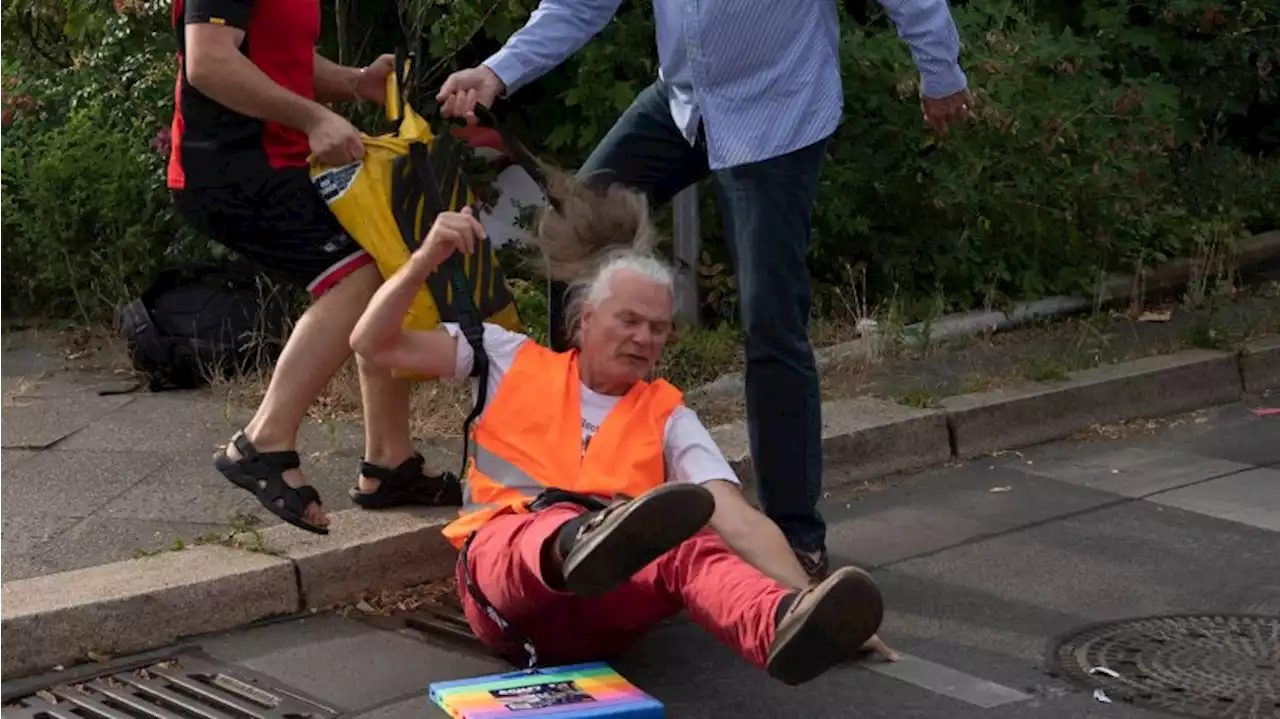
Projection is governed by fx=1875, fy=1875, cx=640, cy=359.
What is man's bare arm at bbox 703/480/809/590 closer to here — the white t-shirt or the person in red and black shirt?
the white t-shirt

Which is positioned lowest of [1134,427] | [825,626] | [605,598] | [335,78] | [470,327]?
[1134,427]

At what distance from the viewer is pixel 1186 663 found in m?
4.16

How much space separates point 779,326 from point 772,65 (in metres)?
0.64

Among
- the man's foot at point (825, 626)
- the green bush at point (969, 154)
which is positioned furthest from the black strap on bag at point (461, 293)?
the green bush at point (969, 154)

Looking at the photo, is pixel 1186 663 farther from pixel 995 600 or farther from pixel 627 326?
pixel 627 326

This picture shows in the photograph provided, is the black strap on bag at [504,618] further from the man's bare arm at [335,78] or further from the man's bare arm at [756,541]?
the man's bare arm at [335,78]

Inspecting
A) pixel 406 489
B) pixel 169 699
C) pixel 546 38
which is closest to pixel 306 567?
pixel 406 489

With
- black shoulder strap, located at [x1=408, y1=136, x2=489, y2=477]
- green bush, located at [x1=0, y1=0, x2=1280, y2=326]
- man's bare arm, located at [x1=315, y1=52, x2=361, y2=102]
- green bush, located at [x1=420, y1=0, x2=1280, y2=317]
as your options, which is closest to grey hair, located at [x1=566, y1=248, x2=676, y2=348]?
black shoulder strap, located at [x1=408, y1=136, x2=489, y2=477]

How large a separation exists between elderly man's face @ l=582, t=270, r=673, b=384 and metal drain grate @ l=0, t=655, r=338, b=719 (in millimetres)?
989

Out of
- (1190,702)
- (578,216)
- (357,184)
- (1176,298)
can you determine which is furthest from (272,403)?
(1176,298)

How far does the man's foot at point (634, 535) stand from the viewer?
3.53 meters

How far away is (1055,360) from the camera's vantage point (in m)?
6.84

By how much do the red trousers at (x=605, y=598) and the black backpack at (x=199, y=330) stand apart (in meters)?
2.79

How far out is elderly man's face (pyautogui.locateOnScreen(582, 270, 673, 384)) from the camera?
167 inches
